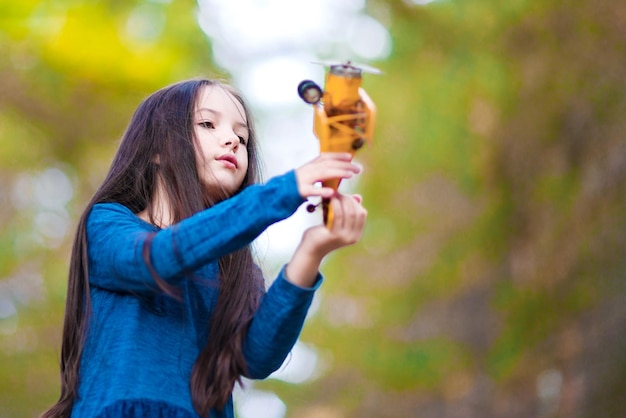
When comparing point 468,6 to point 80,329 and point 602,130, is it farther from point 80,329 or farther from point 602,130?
point 80,329

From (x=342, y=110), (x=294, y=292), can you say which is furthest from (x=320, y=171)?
(x=294, y=292)

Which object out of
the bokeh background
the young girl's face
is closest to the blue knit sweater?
the young girl's face

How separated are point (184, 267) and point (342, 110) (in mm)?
309

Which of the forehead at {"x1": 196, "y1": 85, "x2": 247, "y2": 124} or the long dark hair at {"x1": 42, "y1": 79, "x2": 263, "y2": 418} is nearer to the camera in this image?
the long dark hair at {"x1": 42, "y1": 79, "x2": 263, "y2": 418}

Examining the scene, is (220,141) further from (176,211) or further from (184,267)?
(184,267)

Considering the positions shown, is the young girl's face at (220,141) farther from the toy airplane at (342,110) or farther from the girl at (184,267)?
the toy airplane at (342,110)

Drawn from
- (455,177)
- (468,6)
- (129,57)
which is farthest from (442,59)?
(129,57)

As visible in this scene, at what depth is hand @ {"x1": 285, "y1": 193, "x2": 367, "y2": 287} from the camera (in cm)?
123

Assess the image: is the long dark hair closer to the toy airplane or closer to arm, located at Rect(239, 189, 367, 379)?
arm, located at Rect(239, 189, 367, 379)

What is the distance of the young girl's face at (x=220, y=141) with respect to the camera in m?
1.46

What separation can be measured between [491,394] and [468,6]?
182cm

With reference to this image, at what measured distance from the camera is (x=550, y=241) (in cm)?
385

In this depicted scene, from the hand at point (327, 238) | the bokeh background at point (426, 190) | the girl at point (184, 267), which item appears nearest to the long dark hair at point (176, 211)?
the girl at point (184, 267)

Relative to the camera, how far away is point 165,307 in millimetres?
1356
